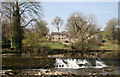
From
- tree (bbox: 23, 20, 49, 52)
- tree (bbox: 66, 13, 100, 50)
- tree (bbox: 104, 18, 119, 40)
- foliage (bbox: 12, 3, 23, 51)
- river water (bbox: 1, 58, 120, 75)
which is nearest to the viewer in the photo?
river water (bbox: 1, 58, 120, 75)

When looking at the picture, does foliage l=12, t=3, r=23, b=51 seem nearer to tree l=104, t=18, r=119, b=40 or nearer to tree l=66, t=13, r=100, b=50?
tree l=66, t=13, r=100, b=50

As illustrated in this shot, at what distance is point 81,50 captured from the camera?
83.0ft

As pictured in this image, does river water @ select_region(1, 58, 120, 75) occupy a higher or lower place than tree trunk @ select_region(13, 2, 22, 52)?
lower

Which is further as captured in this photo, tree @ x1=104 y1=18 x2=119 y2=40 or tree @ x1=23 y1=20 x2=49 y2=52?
tree @ x1=104 y1=18 x2=119 y2=40

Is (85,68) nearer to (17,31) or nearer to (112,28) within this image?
(17,31)

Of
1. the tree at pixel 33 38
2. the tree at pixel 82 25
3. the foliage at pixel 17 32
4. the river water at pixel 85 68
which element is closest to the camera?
the river water at pixel 85 68

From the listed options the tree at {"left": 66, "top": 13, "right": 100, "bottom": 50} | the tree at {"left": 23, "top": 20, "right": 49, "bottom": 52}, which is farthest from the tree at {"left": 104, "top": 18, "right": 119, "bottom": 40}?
the tree at {"left": 23, "top": 20, "right": 49, "bottom": 52}

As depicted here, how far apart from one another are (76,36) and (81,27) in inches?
79.9

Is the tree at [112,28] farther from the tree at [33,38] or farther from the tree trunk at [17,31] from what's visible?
the tree trunk at [17,31]

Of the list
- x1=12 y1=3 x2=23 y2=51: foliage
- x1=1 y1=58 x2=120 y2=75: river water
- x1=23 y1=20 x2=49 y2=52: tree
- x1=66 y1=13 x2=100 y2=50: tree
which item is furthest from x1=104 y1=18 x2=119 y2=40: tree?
x1=1 y1=58 x2=120 y2=75: river water

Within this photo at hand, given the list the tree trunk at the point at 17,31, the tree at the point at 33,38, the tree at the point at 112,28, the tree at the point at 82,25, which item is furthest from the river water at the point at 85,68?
the tree at the point at 112,28

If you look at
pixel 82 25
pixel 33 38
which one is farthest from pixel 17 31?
pixel 82 25

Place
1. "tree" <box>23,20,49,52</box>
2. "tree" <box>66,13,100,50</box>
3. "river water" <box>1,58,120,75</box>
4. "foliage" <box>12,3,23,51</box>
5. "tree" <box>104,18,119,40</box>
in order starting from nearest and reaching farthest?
"river water" <box>1,58,120,75</box>
"foliage" <box>12,3,23,51</box>
"tree" <box>23,20,49,52</box>
"tree" <box>66,13,100,50</box>
"tree" <box>104,18,119,40</box>

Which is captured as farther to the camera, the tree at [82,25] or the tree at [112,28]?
the tree at [112,28]
